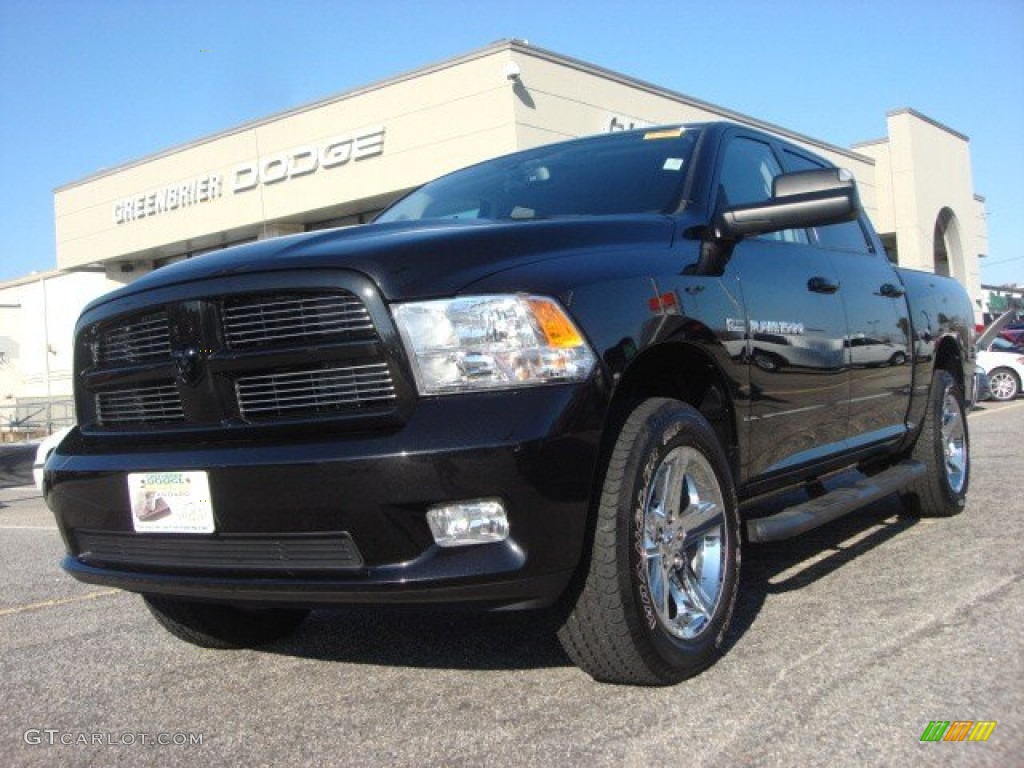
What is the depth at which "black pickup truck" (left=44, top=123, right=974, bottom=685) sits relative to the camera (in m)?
2.66

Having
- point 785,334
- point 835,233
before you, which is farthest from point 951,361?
point 785,334

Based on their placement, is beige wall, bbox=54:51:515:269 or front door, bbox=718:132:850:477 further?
beige wall, bbox=54:51:515:269

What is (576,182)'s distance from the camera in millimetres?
4098

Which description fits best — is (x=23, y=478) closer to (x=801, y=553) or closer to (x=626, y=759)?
(x=801, y=553)

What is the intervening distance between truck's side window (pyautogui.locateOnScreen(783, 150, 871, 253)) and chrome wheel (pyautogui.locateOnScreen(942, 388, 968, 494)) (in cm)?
112

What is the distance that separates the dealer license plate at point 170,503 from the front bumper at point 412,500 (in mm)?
41

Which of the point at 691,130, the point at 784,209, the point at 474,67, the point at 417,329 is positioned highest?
the point at 474,67

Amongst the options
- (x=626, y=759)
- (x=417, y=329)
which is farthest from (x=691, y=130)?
(x=626, y=759)

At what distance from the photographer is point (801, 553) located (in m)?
5.05

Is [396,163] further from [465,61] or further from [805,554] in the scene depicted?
[805,554]

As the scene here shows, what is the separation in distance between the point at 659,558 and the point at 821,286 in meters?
1.79

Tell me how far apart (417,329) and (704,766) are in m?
1.27

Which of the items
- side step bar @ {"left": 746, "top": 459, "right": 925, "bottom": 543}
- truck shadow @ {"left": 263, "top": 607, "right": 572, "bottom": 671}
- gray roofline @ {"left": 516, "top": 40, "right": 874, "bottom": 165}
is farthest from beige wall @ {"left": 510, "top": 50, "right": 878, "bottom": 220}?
truck shadow @ {"left": 263, "top": 607, "right": 572, "bottom": 671}

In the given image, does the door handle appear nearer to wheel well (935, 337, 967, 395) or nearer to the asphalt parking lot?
the asphalt parking lot
